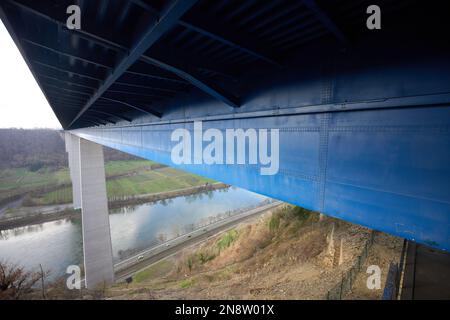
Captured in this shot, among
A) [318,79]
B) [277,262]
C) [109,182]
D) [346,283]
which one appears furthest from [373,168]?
[109,182]

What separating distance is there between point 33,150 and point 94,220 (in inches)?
3010

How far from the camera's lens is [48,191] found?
153ft

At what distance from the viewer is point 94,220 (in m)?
19.9

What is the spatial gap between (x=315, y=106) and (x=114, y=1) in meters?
3.41

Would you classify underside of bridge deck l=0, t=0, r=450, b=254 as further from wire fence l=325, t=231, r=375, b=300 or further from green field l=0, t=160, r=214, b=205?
green field l=0, t=160, r=214, b=205

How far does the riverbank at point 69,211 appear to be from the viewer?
32.6m

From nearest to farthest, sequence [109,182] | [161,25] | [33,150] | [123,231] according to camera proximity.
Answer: [161,25] → [123,231] → [109,182] → [33,150]

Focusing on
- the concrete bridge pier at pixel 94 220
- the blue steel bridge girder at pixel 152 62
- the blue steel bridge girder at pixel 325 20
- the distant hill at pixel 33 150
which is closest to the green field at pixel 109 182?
the distant hill at pixel 33 150

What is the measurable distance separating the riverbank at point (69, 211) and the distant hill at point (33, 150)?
37.1 meters

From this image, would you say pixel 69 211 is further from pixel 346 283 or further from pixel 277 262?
pixel 346 283

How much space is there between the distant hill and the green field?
434 cm

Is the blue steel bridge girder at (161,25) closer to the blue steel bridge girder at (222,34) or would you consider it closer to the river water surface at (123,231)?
the blue steel bridge girder at (222,34)

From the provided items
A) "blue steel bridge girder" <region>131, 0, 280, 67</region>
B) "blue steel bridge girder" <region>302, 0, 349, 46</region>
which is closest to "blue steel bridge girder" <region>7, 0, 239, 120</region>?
"blue steel bridge girder" <region>131, 0, 280, 67</region>

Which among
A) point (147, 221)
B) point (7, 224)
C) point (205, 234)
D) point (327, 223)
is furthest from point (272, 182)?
point (7, 224)
